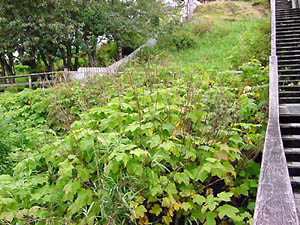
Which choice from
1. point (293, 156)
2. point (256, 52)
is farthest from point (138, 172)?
point (256, 52)

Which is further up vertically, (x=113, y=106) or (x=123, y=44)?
(x=123, y=44)

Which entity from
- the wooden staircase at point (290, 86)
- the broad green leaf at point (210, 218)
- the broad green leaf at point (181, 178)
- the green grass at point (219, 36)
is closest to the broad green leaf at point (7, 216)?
the broad green leaf at point (181, 178)

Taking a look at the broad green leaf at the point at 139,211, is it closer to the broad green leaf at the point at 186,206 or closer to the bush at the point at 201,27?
the broad green leaf at the point at 186,206

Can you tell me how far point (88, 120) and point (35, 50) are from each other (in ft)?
48.9

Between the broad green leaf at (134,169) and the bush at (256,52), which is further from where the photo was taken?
the bush at (256,52)

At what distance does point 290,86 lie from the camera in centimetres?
657

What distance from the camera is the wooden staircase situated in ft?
12.0

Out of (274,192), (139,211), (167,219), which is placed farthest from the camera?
(167,219)

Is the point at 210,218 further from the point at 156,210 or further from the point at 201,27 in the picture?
the point at 201,27

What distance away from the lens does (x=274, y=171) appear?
2.24m

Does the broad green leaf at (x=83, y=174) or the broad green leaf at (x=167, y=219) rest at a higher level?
the broad green leaf at (x=83, y=174)

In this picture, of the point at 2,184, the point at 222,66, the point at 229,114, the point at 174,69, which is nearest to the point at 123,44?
the point at 222,66

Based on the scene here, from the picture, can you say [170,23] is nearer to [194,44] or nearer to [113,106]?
[194,44]

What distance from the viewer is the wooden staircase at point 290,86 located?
367cm
